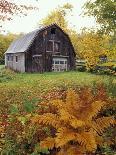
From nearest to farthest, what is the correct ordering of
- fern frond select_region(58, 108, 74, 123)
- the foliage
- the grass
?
the foliage, fern frond select_region(58, 108, 74, 123), the grass

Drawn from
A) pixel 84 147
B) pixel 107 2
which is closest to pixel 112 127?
pixel 84 147

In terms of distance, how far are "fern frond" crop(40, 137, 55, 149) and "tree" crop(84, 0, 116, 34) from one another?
8.94 meters

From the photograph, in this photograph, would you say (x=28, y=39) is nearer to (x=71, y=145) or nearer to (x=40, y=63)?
(x=40, y=63)

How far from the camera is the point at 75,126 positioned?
6.42m

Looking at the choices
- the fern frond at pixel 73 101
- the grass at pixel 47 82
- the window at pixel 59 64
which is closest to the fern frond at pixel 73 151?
the fern frond at pixel 73 101

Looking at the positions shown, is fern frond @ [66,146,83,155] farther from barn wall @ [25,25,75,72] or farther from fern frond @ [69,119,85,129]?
barn wall @ [25,25,75,72]

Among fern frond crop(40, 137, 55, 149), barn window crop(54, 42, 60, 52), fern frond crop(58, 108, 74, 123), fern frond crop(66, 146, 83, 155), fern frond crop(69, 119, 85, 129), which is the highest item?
barn window crop(54, 42, 60, 52)

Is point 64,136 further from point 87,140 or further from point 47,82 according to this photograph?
point 47,82

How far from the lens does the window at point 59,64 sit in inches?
1564

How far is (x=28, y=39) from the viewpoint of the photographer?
38.9 m

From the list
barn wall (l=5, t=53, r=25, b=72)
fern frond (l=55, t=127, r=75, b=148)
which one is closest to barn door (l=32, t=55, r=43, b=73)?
barn wall (l=5, t=53, r=25, b=72)

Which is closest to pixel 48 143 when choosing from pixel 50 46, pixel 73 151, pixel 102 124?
pixel 73 151

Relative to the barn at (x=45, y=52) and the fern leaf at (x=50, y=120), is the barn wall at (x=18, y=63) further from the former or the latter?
the fern leaf at (x=50, y=120)

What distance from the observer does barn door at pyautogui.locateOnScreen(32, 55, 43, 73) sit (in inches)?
1500
